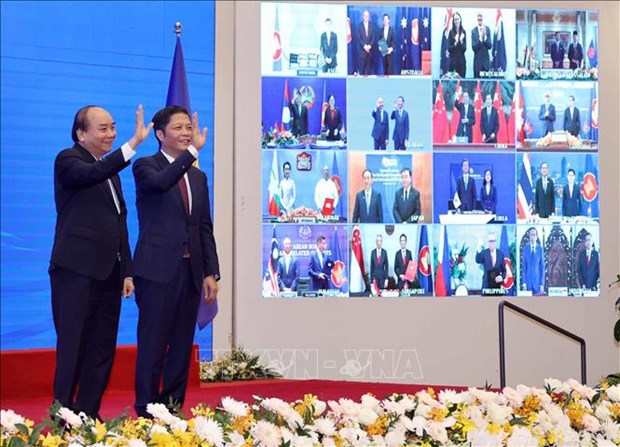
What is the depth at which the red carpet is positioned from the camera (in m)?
6.07

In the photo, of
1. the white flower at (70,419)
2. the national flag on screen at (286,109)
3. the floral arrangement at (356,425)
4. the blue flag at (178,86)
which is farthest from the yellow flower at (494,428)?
the national flag on screen at (286,109)

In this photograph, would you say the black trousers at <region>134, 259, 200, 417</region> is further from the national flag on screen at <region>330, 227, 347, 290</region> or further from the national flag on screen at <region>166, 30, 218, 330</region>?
the national flag on screen at <region>330, 227, 347, 290</region>

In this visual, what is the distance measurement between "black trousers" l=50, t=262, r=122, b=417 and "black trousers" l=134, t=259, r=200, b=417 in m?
0.12

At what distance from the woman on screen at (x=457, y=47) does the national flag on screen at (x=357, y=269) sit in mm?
1434

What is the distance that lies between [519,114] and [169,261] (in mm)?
4311

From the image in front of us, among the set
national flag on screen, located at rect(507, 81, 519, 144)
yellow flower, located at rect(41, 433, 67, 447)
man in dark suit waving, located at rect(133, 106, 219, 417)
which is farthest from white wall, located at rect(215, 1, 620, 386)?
yellow flower, located at rect(41, 433, 67, 447)

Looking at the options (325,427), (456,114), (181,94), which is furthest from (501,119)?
(325,427)

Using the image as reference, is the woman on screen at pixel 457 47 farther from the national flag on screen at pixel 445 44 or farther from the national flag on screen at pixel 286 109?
the national flag on screen at pixel 286 109

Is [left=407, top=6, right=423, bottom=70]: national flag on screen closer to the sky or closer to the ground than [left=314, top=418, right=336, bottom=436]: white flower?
closer to the sky

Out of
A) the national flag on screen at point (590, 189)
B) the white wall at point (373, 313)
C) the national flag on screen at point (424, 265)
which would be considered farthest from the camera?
the national flag on screen at point (590, 189)

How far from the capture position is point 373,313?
7.78m

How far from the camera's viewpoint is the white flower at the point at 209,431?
197cm

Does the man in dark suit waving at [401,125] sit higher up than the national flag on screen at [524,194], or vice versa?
the man in dark suit waving at [401,125]

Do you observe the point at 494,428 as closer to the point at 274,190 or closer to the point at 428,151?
the point at 274,190
